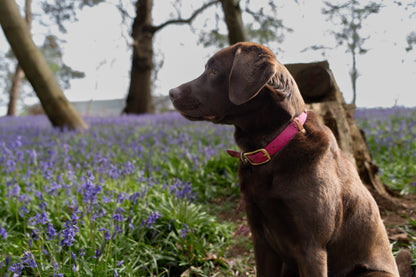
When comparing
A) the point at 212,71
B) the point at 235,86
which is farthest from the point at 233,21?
the point at 235,86

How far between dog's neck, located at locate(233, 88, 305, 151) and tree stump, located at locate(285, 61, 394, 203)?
2174 millimetres

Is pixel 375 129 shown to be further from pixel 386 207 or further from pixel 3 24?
pixel 3 24

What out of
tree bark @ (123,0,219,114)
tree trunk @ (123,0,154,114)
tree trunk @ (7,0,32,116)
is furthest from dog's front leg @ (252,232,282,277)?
tree trunk @ (7,0,32,116)

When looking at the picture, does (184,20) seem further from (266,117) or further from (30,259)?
(30,259)

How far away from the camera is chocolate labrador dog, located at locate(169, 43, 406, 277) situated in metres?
1.86

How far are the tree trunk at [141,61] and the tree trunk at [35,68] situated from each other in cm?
601

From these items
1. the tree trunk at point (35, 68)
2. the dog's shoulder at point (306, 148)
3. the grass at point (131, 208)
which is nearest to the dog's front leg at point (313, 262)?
the dog's shoulder at point (306, 148)

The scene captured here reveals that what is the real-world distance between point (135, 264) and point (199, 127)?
261 inches

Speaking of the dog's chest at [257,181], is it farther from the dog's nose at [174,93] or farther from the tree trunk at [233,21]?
the tree trunk at [233,21]

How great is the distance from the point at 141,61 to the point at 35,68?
284 inches

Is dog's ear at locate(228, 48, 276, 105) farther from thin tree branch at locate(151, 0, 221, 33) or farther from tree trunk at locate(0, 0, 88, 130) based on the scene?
thin tree branch at locate(151, 0, 221, 33)

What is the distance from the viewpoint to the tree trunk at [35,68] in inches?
315

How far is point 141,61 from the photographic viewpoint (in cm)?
1550

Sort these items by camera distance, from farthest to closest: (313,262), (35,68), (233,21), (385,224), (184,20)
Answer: (184,20)
(35,68)
(233,21)
(385,224)
(313,262)
